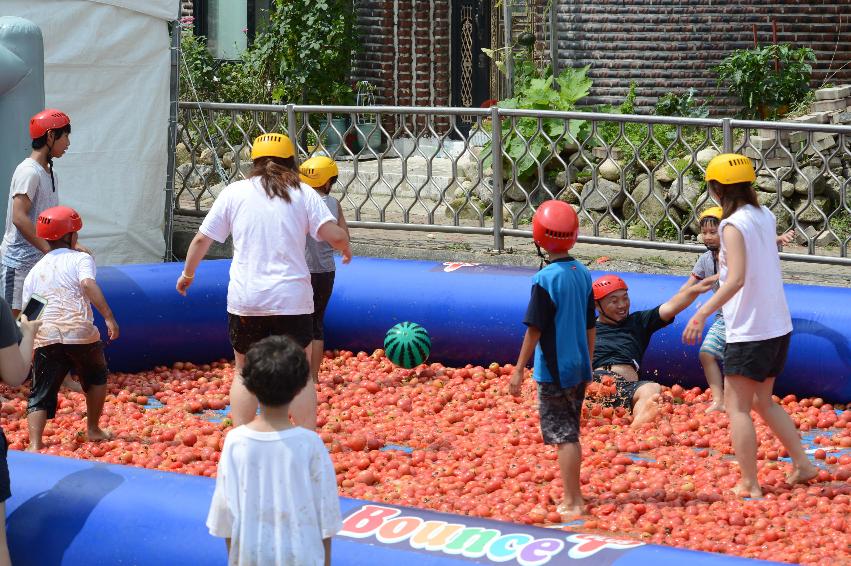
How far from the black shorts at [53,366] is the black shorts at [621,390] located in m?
3.02

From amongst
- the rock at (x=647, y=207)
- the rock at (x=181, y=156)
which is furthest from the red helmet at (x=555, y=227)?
the rock at (x=181, y=156)

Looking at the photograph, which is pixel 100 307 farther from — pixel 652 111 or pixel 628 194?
pixel 652 111

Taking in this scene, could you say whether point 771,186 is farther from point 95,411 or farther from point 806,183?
point 95,411

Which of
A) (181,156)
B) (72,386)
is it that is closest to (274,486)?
(72,386)

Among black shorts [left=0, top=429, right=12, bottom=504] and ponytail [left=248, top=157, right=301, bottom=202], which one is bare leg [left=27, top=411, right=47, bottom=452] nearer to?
ponytail [left=248, top=157, right=301, bottom=202]

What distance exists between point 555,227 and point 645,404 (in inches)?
88.9

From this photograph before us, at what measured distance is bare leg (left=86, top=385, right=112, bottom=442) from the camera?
25.4 feet

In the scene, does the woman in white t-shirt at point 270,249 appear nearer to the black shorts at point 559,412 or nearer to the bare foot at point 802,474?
the black shorts at point 559,412

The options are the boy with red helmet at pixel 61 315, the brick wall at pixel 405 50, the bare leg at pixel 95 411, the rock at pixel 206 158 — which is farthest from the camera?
the brick wall at pixel 405 50

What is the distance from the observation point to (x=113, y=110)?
11.9 metres

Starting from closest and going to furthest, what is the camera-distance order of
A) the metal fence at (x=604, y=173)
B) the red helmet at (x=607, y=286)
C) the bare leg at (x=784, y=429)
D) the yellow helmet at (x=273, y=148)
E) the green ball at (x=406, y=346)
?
the bare leg at (x=784, y=429), the yellow helmet at (x=273, y=148), the red helmet at (x=607, y=286), the green ball at (x=406, y=346), the metal fence at (x=604, y=173)

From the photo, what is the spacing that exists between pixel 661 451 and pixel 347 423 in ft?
6.34

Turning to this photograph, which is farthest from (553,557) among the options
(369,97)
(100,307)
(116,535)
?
(369,97)

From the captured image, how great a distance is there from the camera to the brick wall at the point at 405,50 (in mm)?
16078
